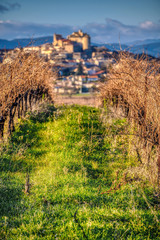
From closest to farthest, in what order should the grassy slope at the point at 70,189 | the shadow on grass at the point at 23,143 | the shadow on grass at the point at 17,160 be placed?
the grassy slope at the point at 70,189, the shadow on grass at the point at 17,160, the shadow on grass at the point at 23,143

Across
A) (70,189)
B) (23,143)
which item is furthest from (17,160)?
(70,189)

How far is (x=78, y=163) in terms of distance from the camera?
5.83 meters

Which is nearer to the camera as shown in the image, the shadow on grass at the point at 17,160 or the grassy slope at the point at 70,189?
the grassy slope at the point at 70,189

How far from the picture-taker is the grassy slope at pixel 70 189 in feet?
11.1

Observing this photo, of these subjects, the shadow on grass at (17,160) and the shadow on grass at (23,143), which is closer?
the shadow on grass at (17,160)

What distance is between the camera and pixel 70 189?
14.9 feet

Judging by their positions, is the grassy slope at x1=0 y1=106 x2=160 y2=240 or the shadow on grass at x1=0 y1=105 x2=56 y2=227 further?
the shadow on grass at x1=0 y1=105 x2=56 y2=227

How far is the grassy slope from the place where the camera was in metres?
3.38

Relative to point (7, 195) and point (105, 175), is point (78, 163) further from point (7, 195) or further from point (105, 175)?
point (7, 195)

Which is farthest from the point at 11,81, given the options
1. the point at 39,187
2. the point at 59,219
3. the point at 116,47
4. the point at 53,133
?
the point at 59,219

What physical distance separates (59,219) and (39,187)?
1191mm

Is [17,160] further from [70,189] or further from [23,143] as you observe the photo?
[70,189]

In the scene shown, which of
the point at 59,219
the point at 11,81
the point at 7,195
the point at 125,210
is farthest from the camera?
the point at 11,81

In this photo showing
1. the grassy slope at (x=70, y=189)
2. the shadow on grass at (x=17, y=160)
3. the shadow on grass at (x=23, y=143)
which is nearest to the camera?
the grassy slope at (x=70, y=189)
